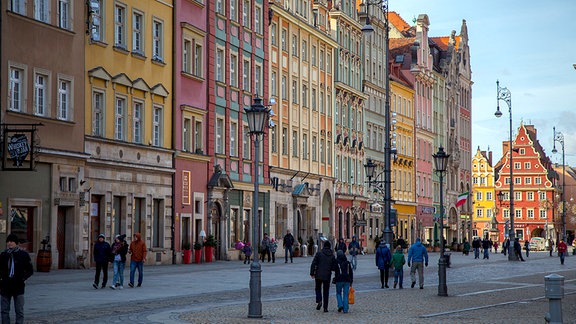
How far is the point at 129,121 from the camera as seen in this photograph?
49281 millimetres

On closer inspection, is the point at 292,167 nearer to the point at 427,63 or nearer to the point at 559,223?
the point at 427,63

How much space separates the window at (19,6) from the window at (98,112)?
6417mm

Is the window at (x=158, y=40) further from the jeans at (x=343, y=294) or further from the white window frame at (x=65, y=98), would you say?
the jeans at (x=343, y=294)

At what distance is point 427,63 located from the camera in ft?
364

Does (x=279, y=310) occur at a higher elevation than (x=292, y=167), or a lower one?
lower

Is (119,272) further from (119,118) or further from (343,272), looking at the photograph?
(119,118)

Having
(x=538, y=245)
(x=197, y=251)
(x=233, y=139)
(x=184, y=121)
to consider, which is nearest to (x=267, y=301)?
(x=197, y=251)

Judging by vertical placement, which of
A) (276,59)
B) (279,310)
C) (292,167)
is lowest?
(279,310)

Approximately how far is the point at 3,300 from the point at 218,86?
1669 inches

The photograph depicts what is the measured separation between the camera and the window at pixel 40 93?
135 ft

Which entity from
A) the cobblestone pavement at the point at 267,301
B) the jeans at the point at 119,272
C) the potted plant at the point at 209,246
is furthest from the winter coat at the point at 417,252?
the potted plant at the point at 209,246

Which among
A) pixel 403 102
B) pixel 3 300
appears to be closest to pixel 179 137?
pixel 3 300

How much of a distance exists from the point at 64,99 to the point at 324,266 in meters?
19.9

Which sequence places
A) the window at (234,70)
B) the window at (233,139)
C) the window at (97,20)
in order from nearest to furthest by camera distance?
the window at (97,20) → the window at (234,70) → the window at (233,139)
